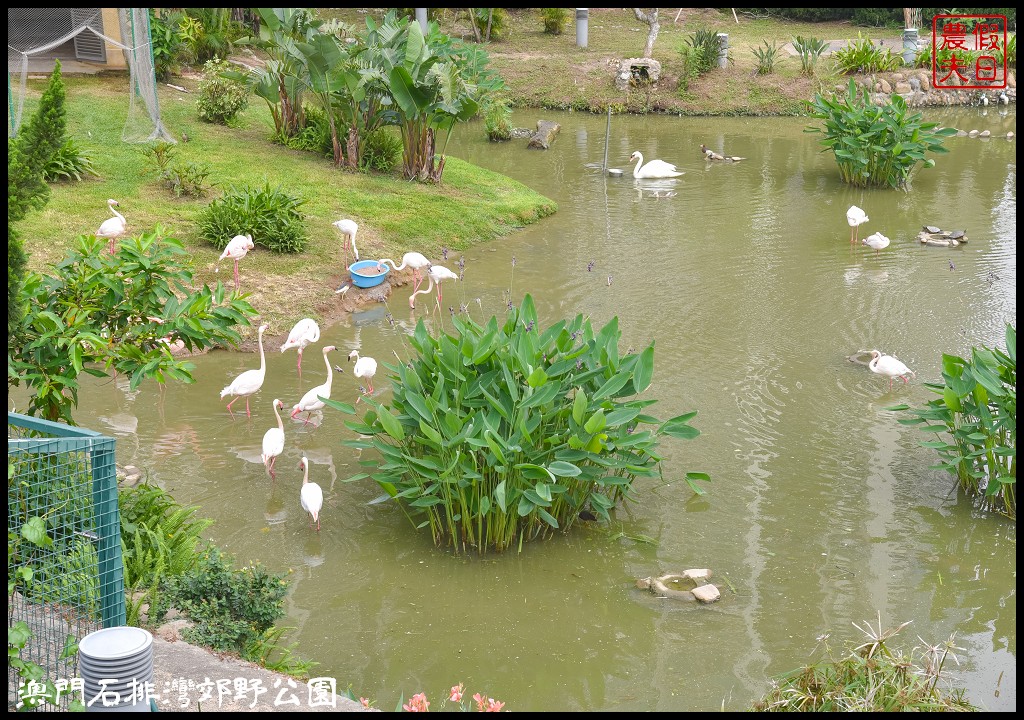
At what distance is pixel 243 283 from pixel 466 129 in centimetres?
1106

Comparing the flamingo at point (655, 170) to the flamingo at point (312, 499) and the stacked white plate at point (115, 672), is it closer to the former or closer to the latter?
the flamingo at point (312, 499)

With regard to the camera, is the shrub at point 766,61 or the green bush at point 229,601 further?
the shrub at point 766,61

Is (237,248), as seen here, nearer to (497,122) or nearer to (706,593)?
(706,593)

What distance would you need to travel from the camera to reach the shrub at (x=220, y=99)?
15.8 meters

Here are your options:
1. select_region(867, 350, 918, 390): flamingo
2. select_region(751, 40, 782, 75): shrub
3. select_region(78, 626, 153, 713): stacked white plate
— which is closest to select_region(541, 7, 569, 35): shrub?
select_region(751, 40, 782, 75): shrub

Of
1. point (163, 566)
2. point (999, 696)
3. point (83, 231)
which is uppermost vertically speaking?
A: point (83, 231)

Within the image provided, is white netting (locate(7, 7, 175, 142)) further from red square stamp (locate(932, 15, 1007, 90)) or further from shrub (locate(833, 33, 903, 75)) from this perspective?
red square stamp (locate(932, 15, 1007, 90))

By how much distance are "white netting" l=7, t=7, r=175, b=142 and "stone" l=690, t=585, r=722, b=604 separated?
1037cm

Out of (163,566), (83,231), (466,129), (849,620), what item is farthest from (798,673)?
(466,129)

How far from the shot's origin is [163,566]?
5520 mm

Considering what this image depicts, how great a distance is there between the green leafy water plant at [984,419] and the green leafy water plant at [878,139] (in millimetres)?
9087

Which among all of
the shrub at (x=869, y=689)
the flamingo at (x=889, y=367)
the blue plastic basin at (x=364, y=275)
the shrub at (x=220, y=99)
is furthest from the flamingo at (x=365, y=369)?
the shrub at (x=220, y=99)

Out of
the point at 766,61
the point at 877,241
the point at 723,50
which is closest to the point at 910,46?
the point at 766,61

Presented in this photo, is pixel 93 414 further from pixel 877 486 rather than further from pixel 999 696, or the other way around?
pixel 999 696
